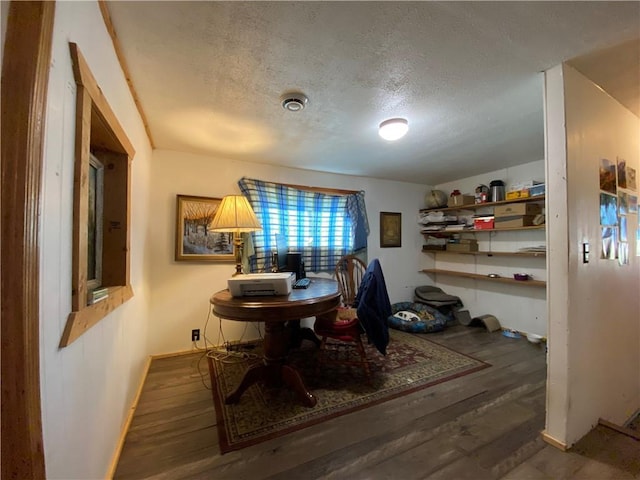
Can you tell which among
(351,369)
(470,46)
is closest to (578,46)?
(470,46)

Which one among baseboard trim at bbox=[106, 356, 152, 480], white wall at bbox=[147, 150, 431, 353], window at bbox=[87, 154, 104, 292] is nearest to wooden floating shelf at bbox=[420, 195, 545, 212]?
white wall at bbox=[147, 150, 431, 353]

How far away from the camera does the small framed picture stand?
3.88 m

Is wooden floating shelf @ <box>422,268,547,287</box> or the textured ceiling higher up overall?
the textured ceiling

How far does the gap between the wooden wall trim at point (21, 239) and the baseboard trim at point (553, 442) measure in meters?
2.17

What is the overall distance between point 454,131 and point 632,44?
1.03 metres

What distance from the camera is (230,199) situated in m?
2.11

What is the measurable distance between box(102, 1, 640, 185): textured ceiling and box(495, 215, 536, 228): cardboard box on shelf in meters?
0.97

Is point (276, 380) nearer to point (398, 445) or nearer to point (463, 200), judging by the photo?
point (398, 445)

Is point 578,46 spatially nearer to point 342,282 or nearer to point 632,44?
point 632,44

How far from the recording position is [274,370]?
1908 millimetres

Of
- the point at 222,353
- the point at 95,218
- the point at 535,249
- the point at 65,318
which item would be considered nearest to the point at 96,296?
the point at 65,318

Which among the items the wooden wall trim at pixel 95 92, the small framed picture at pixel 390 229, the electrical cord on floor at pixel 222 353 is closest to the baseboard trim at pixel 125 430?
the electrical cord on floor at pixel 222 353

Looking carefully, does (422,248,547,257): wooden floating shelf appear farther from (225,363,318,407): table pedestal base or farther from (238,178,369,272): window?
(225,363,318,407): table pedestal base

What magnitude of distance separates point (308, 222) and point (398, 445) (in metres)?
2.36
